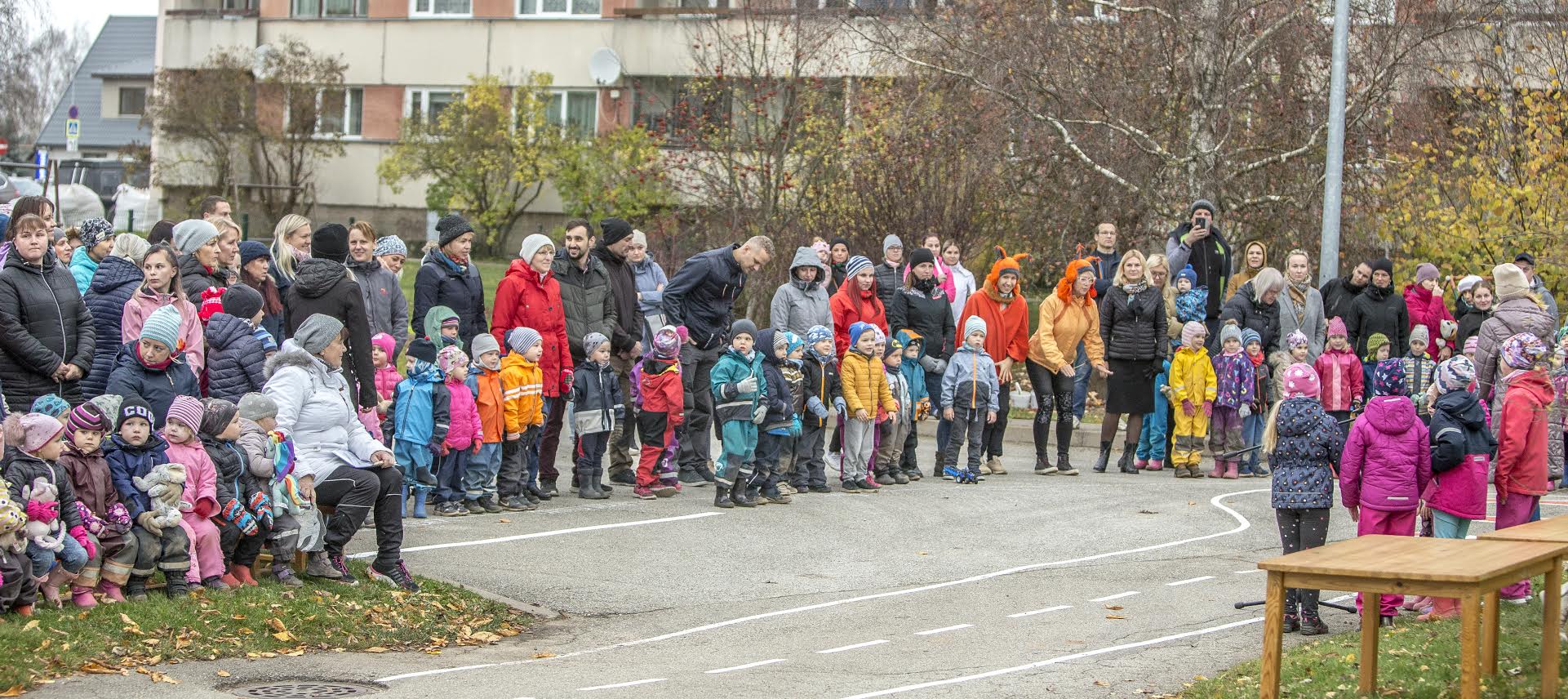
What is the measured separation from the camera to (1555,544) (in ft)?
29.8

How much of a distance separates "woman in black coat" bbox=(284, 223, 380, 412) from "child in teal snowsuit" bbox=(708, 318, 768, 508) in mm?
3200

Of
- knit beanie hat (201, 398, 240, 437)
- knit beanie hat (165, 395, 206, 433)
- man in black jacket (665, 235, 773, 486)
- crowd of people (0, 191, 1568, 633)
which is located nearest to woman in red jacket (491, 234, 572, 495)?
crowd of people (0, 191, 1568, 633)

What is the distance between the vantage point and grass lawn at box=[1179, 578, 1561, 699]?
28.9ft

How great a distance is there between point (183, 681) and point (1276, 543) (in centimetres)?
820

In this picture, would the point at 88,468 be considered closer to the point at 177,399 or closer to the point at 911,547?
the point at 177,399

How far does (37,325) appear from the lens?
36.8 feet

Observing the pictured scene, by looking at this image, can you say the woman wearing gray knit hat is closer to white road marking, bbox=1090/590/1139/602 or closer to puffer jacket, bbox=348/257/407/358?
puffer jacket, bbox=348/257/407/358

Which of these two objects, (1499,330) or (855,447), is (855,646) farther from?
(1499,330)

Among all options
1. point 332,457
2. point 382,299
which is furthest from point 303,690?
point 382,299

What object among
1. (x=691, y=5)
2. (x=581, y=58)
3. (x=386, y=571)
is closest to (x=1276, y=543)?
(x=386, y=571)

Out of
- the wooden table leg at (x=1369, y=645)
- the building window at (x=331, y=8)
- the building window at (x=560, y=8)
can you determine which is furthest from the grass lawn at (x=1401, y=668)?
the building window at (x=331, y=8)

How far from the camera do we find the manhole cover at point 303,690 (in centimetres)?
A: 869

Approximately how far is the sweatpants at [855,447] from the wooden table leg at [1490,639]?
23.8 ft

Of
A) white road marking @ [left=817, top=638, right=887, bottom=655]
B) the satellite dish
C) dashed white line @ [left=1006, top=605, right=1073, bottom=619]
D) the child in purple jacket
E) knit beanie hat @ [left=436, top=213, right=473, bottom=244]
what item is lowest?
white road marking @ [left=817, top=638, right=887, bottom=655]
